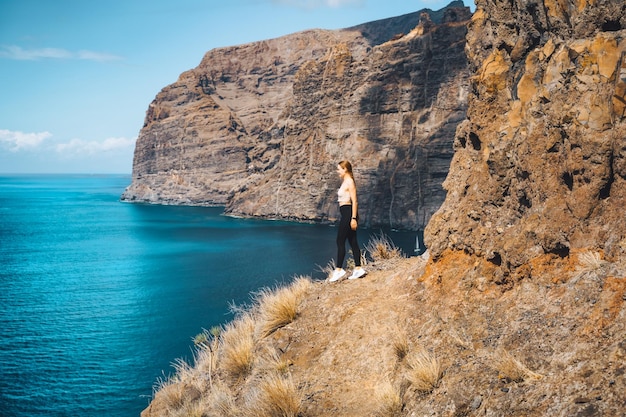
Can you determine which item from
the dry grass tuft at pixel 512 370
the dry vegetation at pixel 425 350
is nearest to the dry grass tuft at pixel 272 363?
the dry vegetation at pixel 425 350

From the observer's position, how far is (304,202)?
296 ft

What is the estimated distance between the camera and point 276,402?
634 cm

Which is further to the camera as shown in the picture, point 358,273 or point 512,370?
point 358,273

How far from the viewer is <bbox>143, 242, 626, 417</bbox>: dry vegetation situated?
4645mm

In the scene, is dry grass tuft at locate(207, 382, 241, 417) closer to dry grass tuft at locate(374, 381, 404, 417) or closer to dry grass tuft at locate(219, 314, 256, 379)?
dry grass tuft at locate(219, 314, 256, 379)

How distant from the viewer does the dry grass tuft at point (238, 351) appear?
27.4 ft

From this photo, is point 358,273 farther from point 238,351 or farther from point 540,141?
point 540,141

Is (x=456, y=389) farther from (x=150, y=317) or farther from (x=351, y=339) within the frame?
(x=150, y=317)

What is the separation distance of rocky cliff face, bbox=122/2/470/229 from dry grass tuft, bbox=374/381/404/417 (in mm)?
73204

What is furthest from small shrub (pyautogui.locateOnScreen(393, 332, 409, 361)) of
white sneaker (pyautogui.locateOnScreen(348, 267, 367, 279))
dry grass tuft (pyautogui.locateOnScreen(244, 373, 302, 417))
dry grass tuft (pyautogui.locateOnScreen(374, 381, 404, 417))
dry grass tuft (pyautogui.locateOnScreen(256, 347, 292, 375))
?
white sneaker (pyautogui.locateOnScreen(348, 267, 367, 279))

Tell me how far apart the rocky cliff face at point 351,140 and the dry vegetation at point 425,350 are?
233 ft

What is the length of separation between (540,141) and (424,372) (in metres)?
3.05

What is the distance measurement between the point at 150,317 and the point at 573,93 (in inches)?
1214

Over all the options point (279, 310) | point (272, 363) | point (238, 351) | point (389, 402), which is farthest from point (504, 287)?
point (238, 351)
